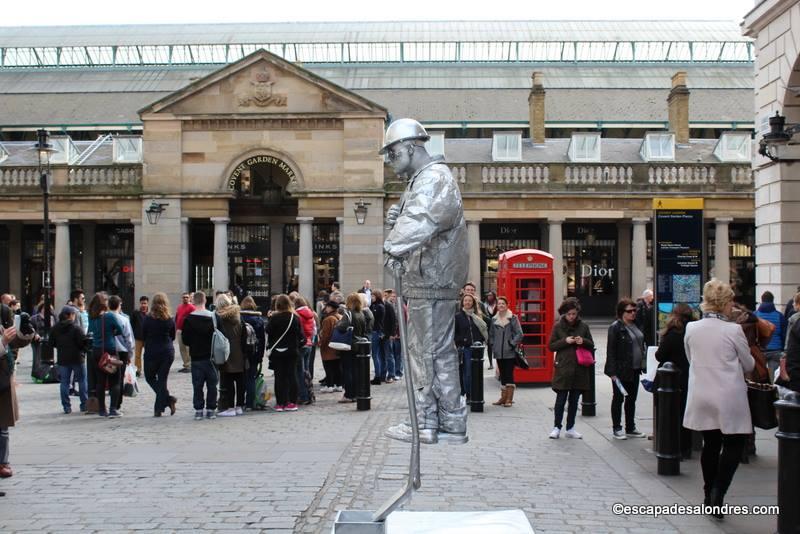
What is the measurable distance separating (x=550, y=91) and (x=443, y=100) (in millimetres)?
6200

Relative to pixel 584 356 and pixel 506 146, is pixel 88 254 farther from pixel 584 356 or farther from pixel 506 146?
pixel 584 356

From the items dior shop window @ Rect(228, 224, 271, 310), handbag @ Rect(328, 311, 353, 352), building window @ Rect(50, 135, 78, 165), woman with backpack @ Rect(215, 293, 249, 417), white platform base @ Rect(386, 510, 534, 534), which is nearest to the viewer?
white platform base @ Rect(386, 510, 534, 534)

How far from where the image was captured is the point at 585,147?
34.3m

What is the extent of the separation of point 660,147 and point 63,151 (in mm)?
24619

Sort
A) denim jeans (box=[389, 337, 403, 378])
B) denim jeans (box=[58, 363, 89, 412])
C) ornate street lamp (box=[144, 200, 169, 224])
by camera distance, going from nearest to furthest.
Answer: denim jeans (box=[58, 363, 89, 412])
denim jeans (box=[389, 337, 403, 378])
ornate street lamp (box=[144, 200, 169, 224])

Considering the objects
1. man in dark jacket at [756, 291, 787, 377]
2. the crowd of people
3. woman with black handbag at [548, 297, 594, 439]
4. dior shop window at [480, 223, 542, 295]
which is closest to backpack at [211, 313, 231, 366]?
the crowd of people

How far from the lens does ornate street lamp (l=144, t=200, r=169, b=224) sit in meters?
30.8

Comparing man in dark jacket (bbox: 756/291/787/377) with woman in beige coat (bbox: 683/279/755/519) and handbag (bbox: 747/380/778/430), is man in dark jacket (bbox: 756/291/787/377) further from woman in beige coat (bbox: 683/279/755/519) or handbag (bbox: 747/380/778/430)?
woman in beige coat (bbox: 683/279/755/519)

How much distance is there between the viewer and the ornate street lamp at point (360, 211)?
30.5 m

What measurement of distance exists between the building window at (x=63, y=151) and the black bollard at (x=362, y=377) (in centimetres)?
2381

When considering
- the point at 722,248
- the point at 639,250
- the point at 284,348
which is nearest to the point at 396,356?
the point at 284,348

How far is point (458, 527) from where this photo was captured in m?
5.32

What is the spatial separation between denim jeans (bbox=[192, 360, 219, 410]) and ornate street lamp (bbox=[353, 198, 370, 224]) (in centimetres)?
1805

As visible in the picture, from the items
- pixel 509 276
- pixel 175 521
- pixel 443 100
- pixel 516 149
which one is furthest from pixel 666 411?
pixel 443 100
